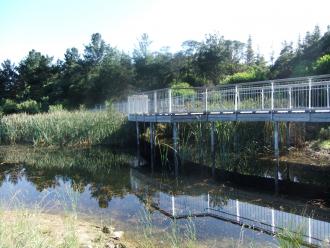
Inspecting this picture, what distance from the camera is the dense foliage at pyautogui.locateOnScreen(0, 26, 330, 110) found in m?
42.4

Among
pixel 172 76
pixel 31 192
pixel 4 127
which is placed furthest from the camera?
pixel 172 76

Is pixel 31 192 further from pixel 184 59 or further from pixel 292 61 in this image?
pixel 184 59

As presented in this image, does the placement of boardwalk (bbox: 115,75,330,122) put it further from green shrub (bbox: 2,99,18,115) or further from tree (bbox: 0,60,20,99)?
tree (bbox: 0,60,20,99)

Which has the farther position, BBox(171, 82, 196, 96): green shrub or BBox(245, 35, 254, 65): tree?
BBox(245, 35, 254, 65): tree

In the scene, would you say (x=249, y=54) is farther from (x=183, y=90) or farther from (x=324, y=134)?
(x=324, y=134)

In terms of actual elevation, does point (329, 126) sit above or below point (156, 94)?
below

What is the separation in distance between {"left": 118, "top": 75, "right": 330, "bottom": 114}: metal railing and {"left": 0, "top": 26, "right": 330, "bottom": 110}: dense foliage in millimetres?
20956

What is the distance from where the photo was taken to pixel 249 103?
16031mm

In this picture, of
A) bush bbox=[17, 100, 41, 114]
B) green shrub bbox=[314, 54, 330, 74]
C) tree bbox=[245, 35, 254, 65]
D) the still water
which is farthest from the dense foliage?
the still water

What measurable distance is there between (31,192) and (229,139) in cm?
801

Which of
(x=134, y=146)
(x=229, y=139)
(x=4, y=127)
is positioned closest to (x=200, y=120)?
(x=229, y=139)

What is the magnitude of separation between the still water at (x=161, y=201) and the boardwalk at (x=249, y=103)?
2.27 meters

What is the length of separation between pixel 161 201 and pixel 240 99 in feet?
22.7

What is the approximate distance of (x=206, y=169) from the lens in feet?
53.3
